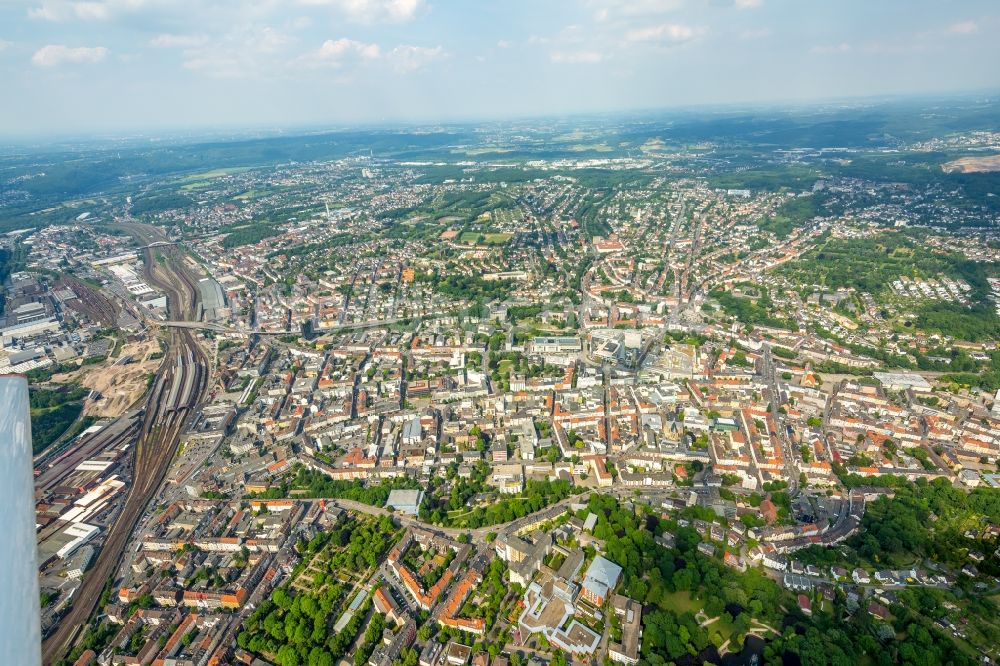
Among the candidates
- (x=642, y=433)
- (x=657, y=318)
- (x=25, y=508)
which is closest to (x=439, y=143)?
(x=657, y=318)

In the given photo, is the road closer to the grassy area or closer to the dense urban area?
the dense urban area

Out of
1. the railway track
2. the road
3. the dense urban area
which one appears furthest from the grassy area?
the road

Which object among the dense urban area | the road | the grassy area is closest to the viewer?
the dense urban area

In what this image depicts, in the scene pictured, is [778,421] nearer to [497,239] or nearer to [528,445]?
[528,445]

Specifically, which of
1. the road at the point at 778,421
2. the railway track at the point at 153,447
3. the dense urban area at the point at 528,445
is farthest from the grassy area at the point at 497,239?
the road at the point at 778,421

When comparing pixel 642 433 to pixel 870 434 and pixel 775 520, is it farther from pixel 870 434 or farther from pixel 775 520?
pixel 870 434

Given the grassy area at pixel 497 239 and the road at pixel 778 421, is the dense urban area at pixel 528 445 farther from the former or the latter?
the grassy area at pixel 497 239

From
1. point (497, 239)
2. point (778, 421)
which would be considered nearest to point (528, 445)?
point (778, 421)
